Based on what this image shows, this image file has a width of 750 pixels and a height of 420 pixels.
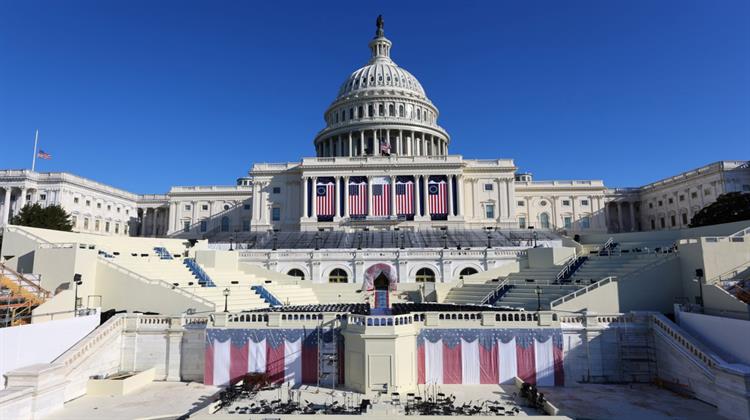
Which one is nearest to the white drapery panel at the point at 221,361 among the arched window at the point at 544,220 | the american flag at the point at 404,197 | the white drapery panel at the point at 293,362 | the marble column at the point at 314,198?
the white drapery panel at the point at 293,362

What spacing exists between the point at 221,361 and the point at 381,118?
3173 inches

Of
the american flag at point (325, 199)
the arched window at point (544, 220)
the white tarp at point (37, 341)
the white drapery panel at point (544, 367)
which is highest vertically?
the american flag at point (325, 199)

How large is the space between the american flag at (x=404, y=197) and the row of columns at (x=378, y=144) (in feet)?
56.4

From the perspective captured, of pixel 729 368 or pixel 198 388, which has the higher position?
pixel 729 368

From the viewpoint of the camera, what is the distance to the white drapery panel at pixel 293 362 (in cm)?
2273

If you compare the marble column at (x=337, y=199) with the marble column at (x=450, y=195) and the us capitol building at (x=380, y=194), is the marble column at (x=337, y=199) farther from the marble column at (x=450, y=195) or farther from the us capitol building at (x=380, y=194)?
the marble column at (x=450, y=195)

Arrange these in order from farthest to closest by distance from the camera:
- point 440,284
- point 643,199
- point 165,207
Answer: point 165,207
point 643,199
point 440,284

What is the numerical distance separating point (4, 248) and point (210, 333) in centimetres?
2362

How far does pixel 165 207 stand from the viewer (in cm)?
10775

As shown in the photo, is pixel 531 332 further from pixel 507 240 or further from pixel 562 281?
pixel 507 240

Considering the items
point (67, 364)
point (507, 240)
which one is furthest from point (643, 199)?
point (67, 364)

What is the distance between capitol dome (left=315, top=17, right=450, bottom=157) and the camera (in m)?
96.8

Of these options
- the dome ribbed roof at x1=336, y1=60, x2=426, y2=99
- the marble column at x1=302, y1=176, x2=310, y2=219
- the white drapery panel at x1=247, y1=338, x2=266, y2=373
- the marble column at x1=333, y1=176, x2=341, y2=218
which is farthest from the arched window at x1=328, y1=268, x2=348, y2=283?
the dome ribbed roof at x1=336, y1=60, x2=426, y2=99

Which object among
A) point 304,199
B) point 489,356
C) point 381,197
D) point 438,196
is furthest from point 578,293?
point 304,199
